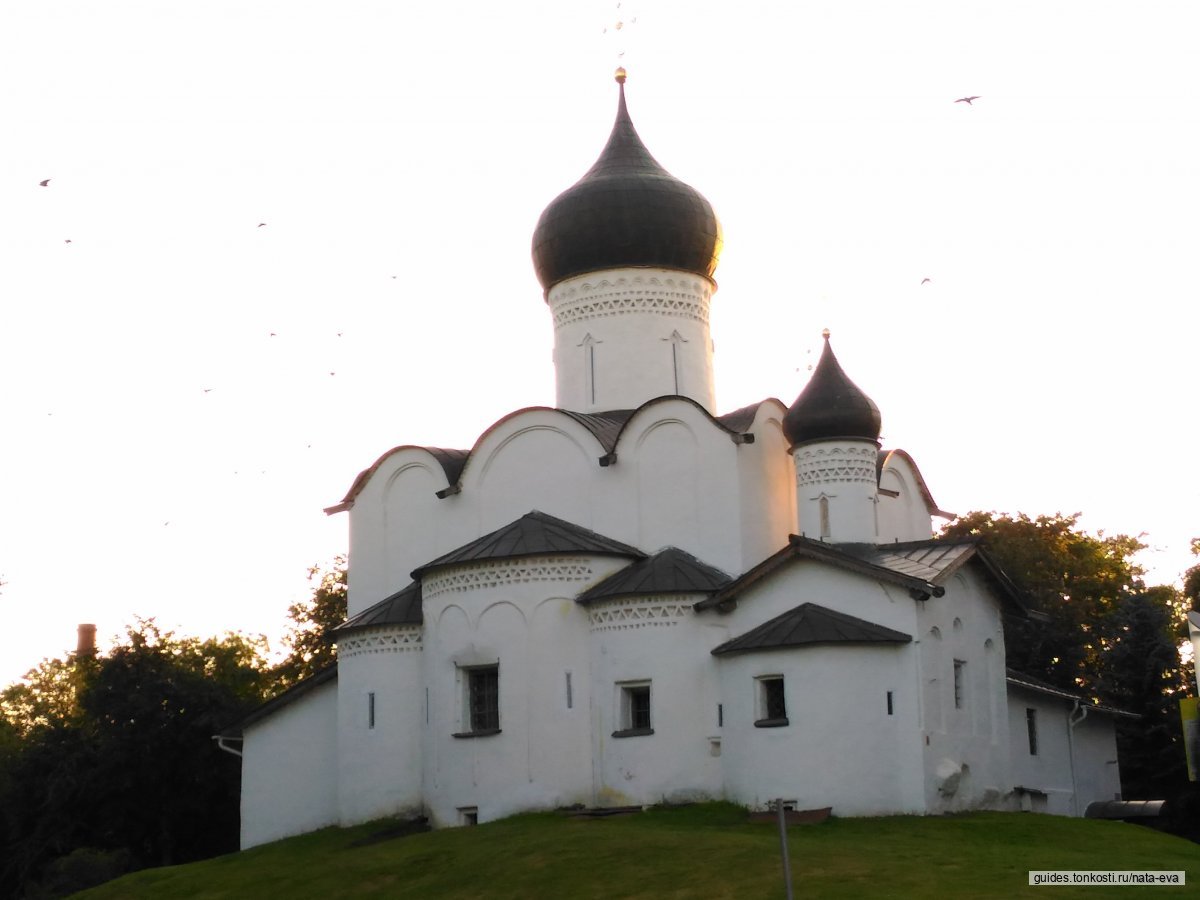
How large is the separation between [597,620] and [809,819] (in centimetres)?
385

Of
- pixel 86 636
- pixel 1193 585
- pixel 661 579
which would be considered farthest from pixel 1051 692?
pixel 86 636

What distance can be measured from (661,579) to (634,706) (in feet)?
5.41

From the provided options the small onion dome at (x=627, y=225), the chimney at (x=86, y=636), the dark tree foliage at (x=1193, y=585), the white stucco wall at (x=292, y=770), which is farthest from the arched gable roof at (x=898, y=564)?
the chimney at (x=86, y=636)

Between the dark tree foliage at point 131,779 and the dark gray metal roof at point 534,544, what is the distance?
8045 millimetres

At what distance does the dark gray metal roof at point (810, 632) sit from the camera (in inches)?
711

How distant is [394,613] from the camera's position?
69.1 feet

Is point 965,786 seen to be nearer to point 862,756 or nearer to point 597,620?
point 862,756

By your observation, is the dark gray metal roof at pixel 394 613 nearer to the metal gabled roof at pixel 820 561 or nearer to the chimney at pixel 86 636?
the metal gabled roof at pixel 820 561

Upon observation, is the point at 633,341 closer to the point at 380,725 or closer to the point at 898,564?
the point at 898,564

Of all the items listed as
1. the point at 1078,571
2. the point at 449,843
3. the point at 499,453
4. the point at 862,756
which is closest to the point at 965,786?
the point at 862,756

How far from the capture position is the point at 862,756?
17.7 meters

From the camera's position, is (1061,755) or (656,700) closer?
(656,700)

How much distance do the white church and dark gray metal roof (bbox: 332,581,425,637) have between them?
5cm

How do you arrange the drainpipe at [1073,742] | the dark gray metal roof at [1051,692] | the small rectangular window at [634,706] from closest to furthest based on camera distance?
the small rectangular window at [634,706] → the dark gray metal roof at [1051,692] → the drainpipe at [1073,742]
